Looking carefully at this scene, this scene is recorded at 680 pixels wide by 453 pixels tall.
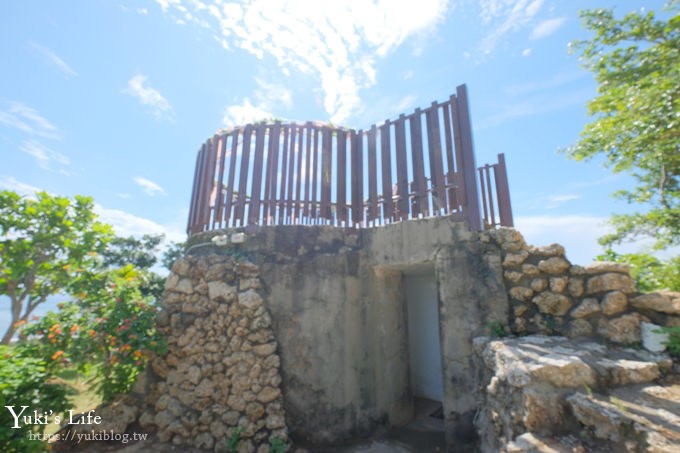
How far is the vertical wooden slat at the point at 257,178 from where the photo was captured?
482 centimetres

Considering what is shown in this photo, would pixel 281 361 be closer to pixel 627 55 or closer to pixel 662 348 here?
pixel 662 348

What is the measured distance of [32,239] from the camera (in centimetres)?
505

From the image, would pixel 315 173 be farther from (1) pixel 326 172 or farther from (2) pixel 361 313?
(2) pixel 361 313

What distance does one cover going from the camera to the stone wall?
2.78 metres

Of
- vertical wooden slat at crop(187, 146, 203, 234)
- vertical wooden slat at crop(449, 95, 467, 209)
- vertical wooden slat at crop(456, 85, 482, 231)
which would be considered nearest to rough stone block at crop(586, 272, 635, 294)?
vertical wooden slat at crop(456, 85, 482, 231)

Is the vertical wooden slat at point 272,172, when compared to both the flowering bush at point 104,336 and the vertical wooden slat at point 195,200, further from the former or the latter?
the flowering bush at point 104,336

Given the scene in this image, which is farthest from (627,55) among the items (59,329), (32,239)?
(32,239)

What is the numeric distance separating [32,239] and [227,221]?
3.56 m

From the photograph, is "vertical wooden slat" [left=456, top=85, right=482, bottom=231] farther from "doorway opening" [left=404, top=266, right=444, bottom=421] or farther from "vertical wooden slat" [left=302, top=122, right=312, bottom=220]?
"vertical wooden slat" [left=302, top=122, right=312, bottom=220]

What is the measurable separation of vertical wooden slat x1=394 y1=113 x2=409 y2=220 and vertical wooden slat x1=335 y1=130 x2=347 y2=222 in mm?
946

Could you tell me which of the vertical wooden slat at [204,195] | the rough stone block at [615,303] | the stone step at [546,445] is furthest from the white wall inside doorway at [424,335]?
the vertical wooden slat at [204,195]

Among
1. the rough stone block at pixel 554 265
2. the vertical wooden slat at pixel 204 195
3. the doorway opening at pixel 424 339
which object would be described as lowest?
the doorway opening at pixel 424 339

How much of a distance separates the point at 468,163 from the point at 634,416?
10.6ft

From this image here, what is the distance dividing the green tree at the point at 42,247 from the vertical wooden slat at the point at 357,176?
5051 mm
